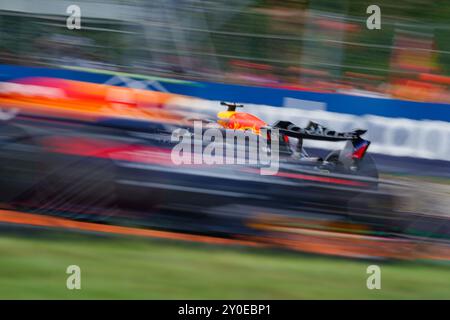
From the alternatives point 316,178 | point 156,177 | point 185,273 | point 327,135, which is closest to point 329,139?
point 327,135

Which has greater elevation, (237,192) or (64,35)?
(64,35)

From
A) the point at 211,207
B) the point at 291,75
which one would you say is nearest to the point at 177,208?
the point at 211,207

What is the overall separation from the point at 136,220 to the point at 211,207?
0.45 meters

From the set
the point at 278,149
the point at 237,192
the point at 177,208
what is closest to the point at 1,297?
the point at 177,208

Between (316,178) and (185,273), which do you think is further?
(316,178)

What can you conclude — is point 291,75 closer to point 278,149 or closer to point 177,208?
point 278,149

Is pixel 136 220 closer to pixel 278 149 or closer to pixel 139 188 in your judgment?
pixel 139 188

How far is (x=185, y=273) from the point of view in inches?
199

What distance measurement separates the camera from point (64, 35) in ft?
16.8

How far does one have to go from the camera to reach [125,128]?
527 centimetres

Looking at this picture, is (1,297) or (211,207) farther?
(211,207)

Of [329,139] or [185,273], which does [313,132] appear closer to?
[329,139]

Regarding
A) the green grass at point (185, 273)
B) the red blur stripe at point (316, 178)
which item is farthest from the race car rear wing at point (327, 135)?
the green grass at point (185, 273)
